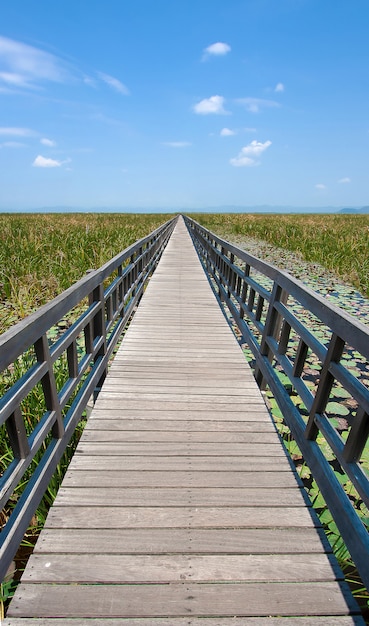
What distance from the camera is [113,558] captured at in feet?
5.41

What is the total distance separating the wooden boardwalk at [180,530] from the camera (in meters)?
1.46

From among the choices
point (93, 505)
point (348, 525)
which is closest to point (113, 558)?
point (93, 505)

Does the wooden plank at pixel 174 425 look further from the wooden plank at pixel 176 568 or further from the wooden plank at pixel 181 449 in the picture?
the wooden plank at pixel 176 568

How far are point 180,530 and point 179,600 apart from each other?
0.35 meters

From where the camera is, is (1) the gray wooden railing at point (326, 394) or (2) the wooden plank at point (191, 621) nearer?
(2) the wooden plank at point (191, 621)

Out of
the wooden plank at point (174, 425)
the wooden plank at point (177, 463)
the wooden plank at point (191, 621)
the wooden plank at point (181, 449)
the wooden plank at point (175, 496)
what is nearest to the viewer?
the wooden plank at point (191, 621)

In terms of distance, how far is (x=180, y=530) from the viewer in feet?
5.95

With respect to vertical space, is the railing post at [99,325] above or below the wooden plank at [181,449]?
above

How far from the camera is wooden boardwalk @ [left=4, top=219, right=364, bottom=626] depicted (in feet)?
4.79

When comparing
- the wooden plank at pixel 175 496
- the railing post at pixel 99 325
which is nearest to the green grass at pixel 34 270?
the railing post at pixel 99 325

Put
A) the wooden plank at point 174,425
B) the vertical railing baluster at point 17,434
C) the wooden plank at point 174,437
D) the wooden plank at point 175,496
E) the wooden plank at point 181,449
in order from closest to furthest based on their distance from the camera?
the vertical railing baluster at point 17,434
the wooden plank at point 175,496
the wooden plank at point 181,449
the wooden plank at point 174,437
the wooden plank at point 174,425

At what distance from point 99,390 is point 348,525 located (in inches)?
91.3

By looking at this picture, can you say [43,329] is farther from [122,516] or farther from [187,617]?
[187,617]

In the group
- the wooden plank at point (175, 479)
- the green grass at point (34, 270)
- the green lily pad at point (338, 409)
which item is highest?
the green grass at point (34, 270)
